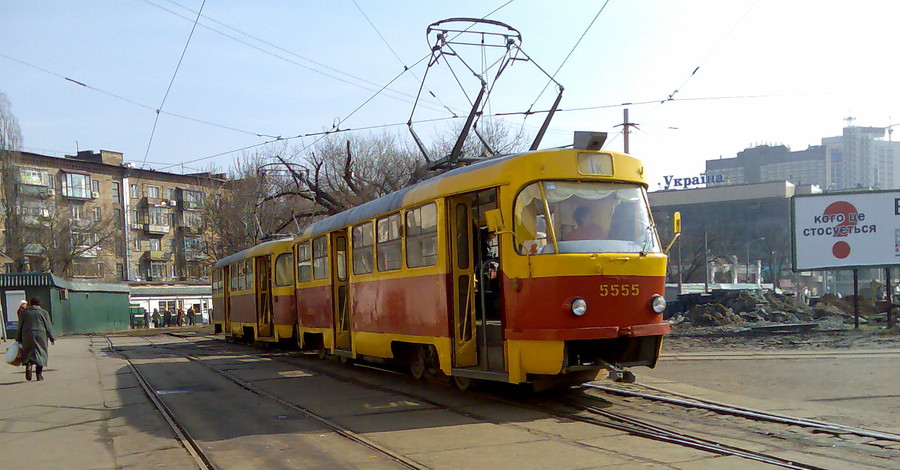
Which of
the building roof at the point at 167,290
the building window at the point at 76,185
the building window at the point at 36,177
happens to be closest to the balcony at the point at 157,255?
the building window at the point at 76,185

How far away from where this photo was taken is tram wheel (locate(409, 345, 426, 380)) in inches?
470

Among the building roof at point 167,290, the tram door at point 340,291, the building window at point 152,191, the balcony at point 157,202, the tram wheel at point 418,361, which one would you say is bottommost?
the building roof at point 167,290

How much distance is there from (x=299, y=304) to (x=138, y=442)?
9.51m

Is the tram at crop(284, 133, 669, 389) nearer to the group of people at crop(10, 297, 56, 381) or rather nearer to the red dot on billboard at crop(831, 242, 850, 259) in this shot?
the group of people at crop(10, 297, 56, 381)

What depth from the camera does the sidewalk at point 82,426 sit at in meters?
7.59

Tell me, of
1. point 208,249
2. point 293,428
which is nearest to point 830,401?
point 293,428

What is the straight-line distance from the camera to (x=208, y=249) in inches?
2098

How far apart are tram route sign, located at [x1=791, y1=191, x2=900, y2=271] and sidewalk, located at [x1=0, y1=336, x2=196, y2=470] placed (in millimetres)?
17754

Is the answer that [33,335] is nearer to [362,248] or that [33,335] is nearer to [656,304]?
[362,248]

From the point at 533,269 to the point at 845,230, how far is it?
16.1m

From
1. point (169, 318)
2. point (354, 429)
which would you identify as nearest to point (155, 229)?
point (169, 318)

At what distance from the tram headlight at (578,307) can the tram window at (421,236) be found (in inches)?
96.3

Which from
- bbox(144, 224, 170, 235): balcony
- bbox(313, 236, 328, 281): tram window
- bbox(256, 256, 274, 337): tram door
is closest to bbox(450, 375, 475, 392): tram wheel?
bbox(313, 236, 328, 281): tram window

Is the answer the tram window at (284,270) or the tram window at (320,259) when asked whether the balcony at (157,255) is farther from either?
the tram window at (320,259)
